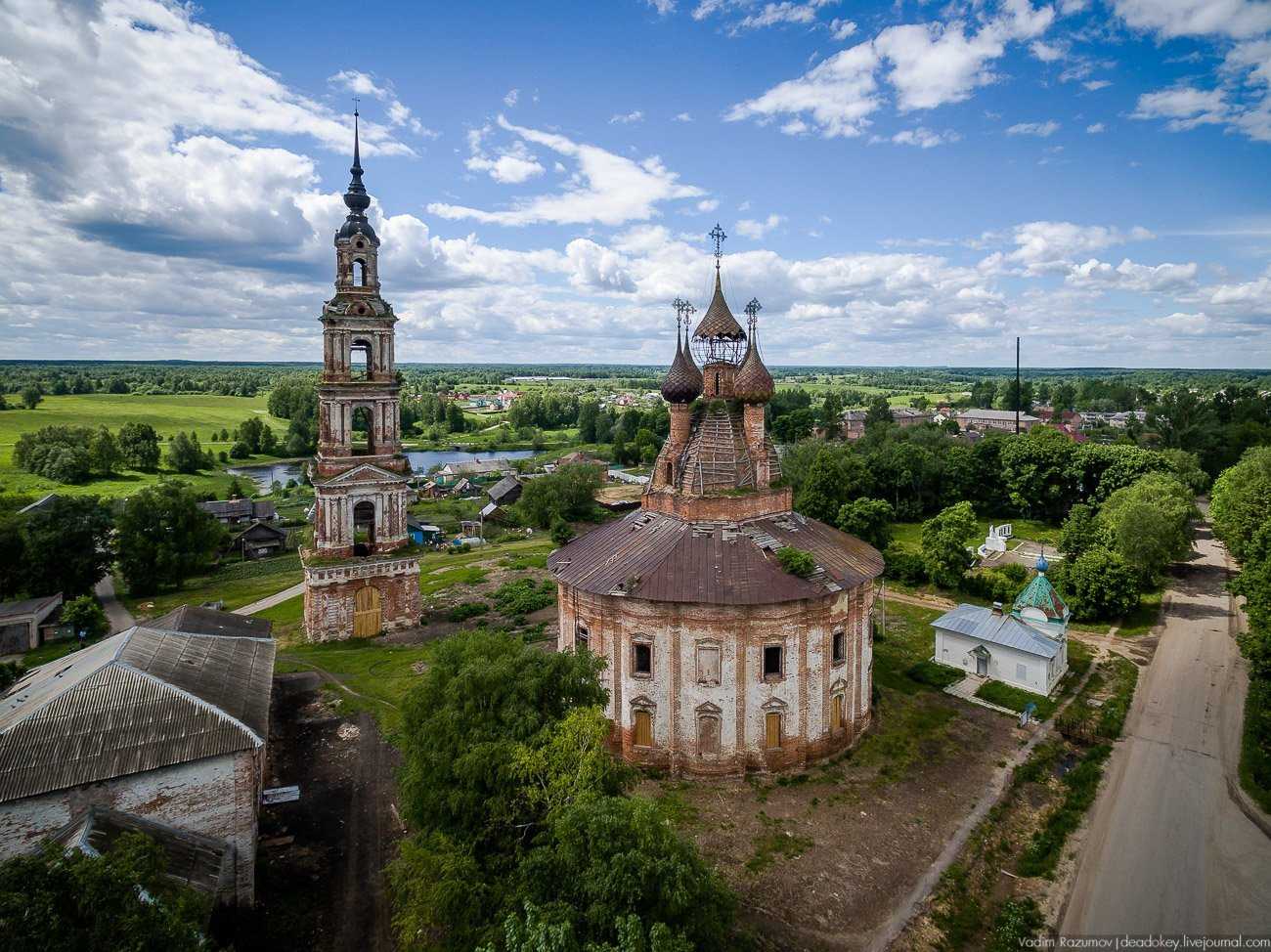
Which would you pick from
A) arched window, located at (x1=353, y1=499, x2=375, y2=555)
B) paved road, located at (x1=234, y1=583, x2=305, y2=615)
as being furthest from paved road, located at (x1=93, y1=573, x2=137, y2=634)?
arched window, located at (x1=353, y1=499, x2=375, y2=555)

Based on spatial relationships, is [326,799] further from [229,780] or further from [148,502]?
[148,502]

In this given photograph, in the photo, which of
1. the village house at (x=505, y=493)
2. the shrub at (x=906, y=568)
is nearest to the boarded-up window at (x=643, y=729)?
the shrub at (x=906, y=568)

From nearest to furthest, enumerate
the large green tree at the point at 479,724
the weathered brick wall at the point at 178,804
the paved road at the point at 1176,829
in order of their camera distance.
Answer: the large green tree at the point at 479,724 < the weathered brick wall at the point at 178,804 < the paved road at the point at 1176,829

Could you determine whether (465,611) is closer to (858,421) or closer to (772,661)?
(772,661)

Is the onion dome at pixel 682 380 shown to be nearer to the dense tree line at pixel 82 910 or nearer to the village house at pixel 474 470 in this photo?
the dense tree line at pixel 82 910

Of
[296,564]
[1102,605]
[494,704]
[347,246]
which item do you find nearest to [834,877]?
[494,704]

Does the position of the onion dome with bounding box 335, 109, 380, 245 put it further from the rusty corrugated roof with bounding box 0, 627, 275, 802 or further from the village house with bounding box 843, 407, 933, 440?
the village house with bounding box 843, 407, 933, 440
